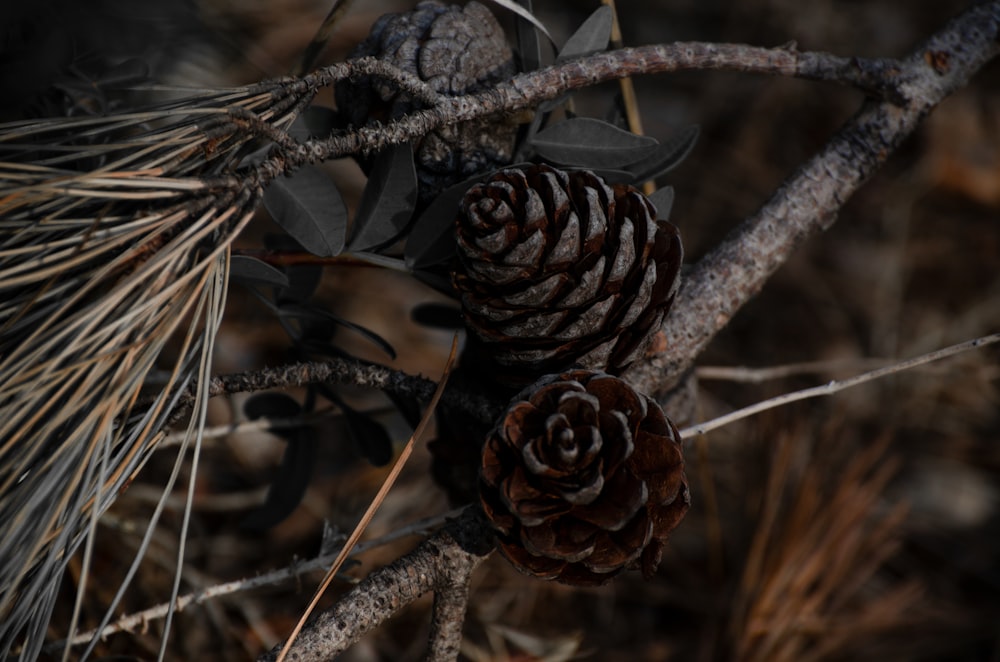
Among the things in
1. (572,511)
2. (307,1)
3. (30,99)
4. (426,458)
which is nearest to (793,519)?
(426,458)

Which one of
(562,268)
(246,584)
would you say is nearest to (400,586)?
(246,584)

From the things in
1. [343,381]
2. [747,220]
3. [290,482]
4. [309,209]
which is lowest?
[290,482]

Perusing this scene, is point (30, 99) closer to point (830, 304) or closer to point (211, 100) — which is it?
point (211, 100)

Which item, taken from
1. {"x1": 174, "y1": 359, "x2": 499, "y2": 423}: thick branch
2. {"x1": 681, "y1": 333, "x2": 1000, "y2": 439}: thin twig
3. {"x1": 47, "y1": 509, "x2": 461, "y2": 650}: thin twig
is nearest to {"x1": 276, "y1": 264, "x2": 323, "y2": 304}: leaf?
{"x1": 174, "y1": 359, "x2": 499, "y2": 423}: thick branch

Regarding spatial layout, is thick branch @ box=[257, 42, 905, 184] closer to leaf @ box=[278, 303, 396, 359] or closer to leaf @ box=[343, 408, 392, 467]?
leaf @ box=[278, 303, 396, 359]

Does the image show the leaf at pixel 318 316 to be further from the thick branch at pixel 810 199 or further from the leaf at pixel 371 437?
the thick branch at pixel 810 199

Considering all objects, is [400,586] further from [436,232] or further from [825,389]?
[825,389]

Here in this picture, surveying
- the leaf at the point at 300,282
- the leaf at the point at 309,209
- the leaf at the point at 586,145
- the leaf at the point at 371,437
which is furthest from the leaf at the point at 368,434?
the leaf at the point at 586,145
